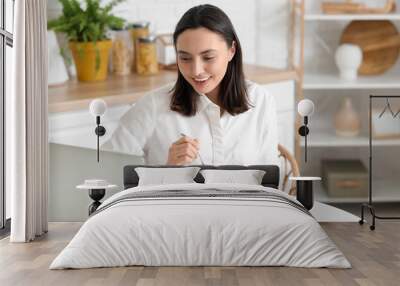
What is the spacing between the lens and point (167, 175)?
582cm

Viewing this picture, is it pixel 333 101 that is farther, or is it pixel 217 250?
pixel 333 101

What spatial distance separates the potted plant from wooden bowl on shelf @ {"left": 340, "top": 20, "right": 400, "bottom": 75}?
195 centimetres

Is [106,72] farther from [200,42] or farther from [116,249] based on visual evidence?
[116,249]

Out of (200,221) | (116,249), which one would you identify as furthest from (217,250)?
(116,249)

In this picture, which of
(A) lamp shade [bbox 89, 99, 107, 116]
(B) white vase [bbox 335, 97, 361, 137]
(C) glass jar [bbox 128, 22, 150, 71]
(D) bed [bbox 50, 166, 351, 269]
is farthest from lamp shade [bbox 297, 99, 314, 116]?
(D) bed [bbox 50, 166, 351, 269]

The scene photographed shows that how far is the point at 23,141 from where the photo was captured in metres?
5.47

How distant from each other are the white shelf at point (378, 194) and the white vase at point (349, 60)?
938mm

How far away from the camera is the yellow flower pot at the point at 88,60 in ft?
20.6

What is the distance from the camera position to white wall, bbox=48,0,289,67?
6.34 meters

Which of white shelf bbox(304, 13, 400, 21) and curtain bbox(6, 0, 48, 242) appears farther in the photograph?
white shelf bbox(304, 13, 400, 21)

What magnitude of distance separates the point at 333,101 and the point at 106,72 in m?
1.91

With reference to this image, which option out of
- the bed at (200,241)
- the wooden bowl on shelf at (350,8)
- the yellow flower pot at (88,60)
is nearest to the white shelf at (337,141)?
the wooden bowl on shelf at (350,8)

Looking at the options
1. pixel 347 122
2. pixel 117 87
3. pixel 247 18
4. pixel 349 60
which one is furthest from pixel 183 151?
pixel 349 60

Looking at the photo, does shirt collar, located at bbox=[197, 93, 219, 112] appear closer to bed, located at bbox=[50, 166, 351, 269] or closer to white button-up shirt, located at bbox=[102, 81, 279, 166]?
white button-up shirt, located at bbox=[102, 81, 279, 166]
